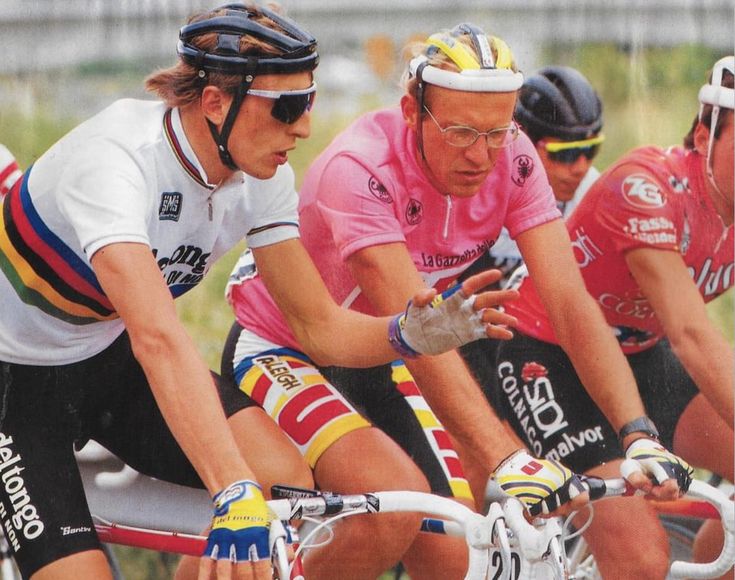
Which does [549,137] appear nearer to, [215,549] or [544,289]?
[544,289]

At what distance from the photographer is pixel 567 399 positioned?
3.67 m

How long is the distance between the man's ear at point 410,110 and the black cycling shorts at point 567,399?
0.88 meters

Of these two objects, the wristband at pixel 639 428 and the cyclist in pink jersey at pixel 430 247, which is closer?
the cyclist in pink jersey at pixel 430 247

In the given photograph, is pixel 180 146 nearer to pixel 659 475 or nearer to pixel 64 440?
pixel 64 440

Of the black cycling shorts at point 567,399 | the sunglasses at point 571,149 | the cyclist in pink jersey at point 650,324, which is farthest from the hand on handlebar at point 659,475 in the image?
Answer: the sunglasses at point 571,149

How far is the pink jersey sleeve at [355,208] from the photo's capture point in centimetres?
310

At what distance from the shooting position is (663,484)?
9.93 feet

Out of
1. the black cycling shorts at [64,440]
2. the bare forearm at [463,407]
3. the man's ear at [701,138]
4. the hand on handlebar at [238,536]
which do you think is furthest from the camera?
the man's ear at [701,138]

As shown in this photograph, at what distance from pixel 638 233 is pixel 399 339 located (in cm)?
104

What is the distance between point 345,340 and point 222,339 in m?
0.81

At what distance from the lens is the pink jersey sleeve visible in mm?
3096

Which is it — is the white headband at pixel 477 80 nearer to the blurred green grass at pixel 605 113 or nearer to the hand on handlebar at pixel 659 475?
the blurred green grass at pixel 605 113

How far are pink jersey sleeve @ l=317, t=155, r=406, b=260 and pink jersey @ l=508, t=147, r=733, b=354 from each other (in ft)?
2.45

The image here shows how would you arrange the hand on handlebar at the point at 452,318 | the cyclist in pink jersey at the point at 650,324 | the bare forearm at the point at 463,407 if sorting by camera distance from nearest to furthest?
the hand on handlebar at the point at 452,318, the bare forearm at the point at 463,407, the cyclist in pink jersey at the point at 650,324
